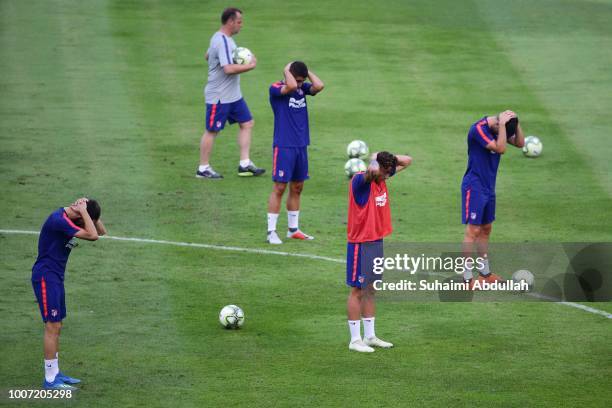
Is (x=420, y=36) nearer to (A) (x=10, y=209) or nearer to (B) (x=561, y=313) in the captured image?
(A) (x=10, y=209)

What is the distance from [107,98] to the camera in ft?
87.6

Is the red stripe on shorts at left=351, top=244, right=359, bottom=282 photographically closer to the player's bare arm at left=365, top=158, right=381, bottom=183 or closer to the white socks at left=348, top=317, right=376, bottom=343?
the white socks at left=348, top=317, right=376, bottom=343

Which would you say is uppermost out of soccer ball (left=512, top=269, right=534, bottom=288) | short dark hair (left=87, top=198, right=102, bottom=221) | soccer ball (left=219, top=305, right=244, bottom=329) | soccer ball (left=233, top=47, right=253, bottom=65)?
soccer ball (left=233, top=47, right=253, bottom=65)

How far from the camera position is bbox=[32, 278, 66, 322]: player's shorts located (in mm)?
12219

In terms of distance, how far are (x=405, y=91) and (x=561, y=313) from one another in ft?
43.6

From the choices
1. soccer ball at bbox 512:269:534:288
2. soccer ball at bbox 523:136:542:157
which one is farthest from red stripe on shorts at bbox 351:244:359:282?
soccer ball at bbox 523:136:542:157

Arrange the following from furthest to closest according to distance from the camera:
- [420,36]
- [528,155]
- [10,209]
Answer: [420,36] < [528,155] < [10,209]

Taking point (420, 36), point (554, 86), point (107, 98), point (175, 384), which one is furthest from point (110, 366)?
point (420, 36)

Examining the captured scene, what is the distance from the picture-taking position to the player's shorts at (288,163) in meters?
17.8

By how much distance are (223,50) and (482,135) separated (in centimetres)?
670

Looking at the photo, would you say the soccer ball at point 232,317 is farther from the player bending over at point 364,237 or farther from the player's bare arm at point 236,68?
the player's bare arm at point 236,68

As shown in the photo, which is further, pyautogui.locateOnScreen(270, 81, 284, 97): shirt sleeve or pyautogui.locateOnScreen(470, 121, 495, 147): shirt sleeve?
pyautogui.locateOnScreen(270, 81, 284, 97): shirt sleeve

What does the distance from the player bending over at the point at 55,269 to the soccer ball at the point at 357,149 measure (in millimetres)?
10404

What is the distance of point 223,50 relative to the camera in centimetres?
2095
